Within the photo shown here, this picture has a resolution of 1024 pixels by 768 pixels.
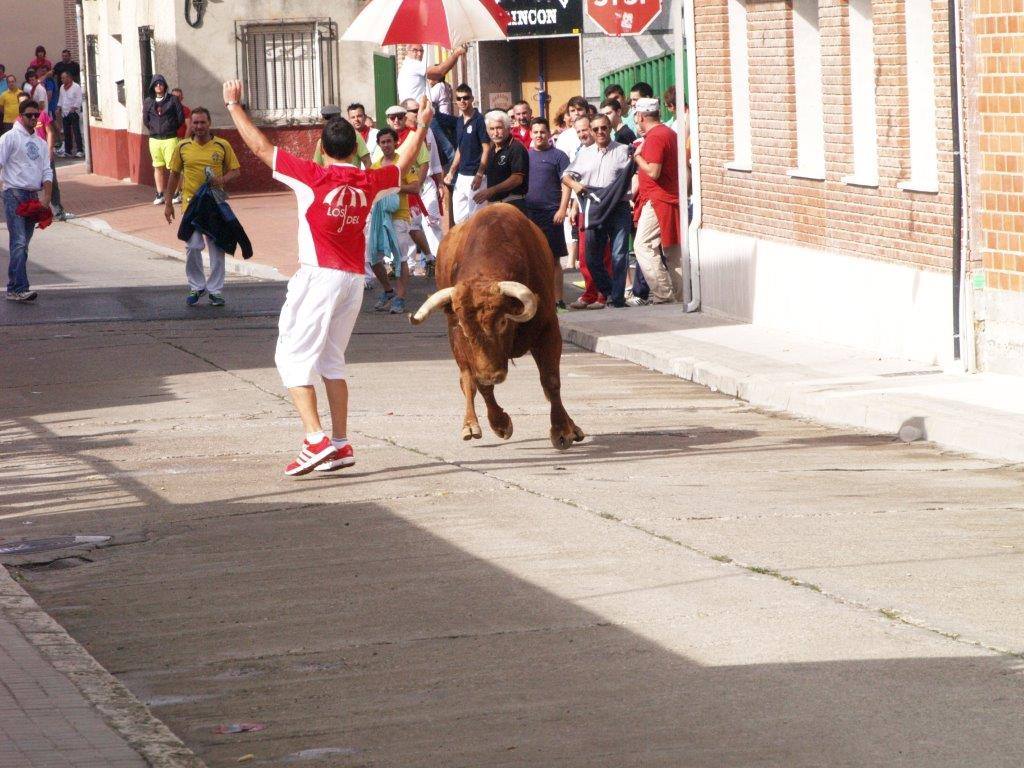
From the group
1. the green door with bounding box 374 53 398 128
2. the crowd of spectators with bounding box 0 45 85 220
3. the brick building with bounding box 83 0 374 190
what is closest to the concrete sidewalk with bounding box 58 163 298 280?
the brick building with bounding box 83 0 374 190

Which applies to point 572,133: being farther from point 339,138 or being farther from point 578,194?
point 339,138

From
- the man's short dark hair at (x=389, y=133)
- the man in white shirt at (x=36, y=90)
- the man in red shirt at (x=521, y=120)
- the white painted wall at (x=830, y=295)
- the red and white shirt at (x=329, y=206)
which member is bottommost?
the white painted wall at (x=830, y=295)

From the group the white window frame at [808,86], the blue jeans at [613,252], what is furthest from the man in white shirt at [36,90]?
the white window frame at [808,86]

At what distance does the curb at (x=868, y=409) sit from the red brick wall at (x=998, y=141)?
1479mm

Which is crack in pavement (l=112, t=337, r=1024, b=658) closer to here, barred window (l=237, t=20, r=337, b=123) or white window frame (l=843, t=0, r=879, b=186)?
white window frame (l=843, t=0, r=879, b=186)

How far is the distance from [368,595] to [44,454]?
15.3 feet

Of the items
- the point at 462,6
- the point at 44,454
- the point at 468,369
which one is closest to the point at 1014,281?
the point at 468,369

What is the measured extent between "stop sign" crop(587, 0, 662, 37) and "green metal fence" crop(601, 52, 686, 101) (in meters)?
1.24

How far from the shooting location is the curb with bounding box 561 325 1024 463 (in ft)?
37.3

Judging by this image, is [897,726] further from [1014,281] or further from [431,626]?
[1014,281]

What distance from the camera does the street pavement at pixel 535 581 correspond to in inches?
235

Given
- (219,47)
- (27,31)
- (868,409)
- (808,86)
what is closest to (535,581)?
(868,409)

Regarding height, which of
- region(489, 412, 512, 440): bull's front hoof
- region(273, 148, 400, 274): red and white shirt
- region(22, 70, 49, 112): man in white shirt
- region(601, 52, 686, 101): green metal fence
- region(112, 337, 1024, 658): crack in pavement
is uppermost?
region(22, 70, 49, 112): man in white shirt

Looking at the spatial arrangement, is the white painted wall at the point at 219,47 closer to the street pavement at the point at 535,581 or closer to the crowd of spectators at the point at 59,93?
the crowd of spectators at the point at 59,93
